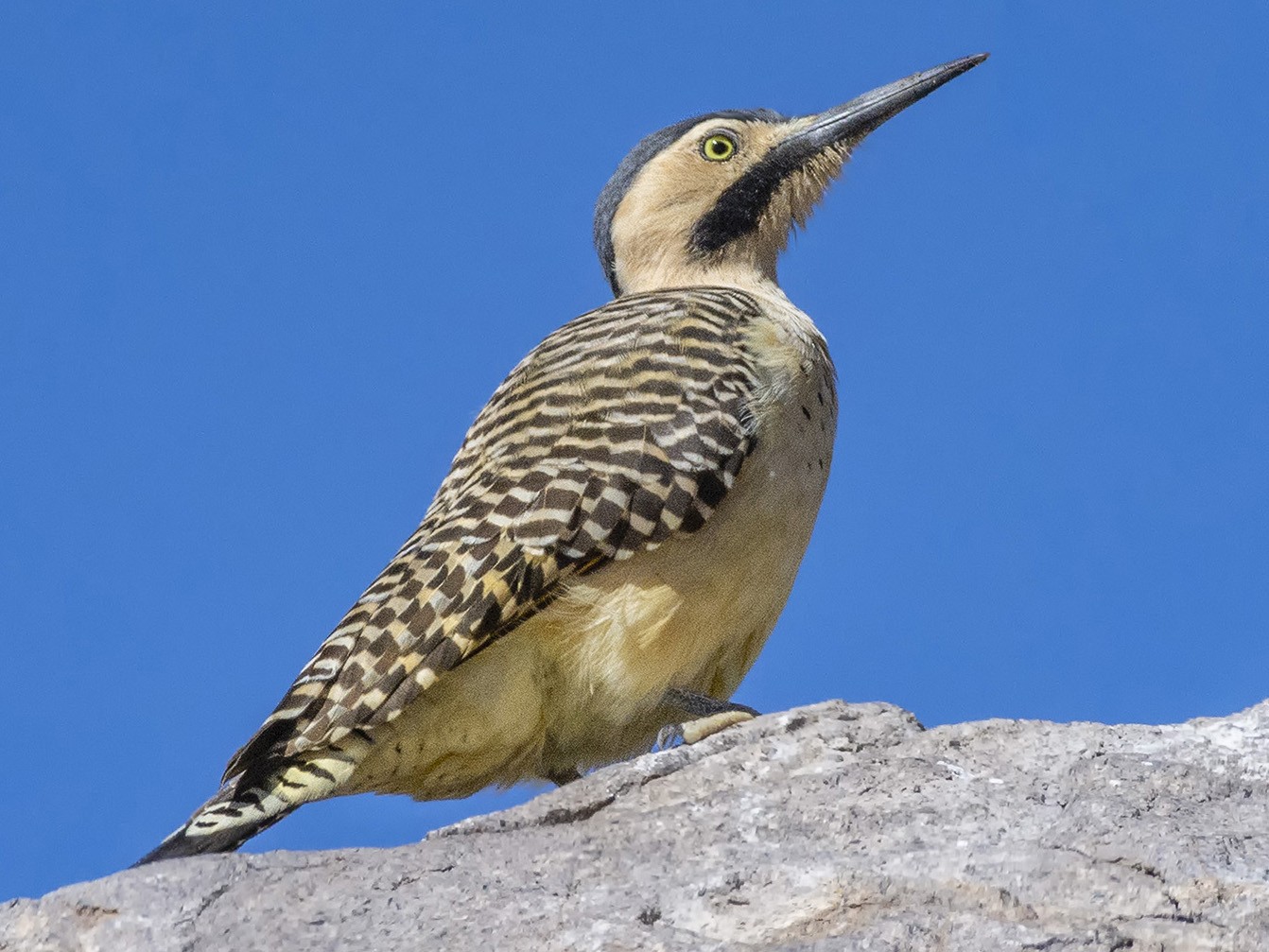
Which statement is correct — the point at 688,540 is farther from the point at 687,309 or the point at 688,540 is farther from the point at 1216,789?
the point at 1216,789

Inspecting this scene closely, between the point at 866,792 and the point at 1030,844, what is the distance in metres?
0.67

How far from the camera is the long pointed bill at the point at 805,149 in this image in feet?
33.2

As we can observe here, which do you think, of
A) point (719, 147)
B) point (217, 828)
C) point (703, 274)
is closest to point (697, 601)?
point (217, 828)

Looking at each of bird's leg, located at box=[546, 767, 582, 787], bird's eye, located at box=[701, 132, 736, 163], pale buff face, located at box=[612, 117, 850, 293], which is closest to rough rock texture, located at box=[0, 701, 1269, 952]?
bird's leg, located at box=[546, 767, 582, 787]

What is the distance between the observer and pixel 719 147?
10352 millimetres

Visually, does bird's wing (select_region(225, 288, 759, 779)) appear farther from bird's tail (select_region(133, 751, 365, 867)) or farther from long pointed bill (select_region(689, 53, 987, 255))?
long pointed bill (select_region(689, 53, 987, 255))

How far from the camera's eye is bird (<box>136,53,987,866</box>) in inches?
276

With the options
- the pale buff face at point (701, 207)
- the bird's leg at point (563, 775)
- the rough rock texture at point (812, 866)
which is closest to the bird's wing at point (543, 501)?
the bird's leg at point (563, 775)

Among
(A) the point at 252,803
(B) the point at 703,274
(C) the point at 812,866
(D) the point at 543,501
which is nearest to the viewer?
(C) the point at 812,866

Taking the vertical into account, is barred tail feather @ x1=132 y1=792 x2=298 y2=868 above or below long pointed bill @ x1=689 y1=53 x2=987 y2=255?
below

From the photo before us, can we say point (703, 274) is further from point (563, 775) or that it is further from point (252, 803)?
point (252, 803)

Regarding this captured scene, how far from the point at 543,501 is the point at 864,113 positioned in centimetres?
408

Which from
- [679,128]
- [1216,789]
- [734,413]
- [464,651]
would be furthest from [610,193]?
[1216,789]

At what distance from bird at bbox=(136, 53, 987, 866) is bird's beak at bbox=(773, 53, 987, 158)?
1764mm
